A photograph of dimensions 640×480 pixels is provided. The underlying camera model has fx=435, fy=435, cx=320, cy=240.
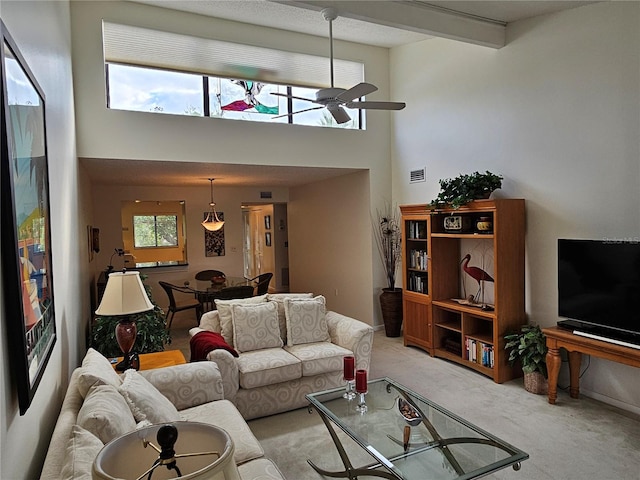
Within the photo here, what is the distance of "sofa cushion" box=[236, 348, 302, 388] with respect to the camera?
350cm

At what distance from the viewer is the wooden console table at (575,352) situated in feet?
10.5

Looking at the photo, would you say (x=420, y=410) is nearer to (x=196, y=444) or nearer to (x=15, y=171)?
(x=196, y=444)

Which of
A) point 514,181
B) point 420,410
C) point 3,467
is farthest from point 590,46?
point 3,467

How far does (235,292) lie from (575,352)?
14.3 feet

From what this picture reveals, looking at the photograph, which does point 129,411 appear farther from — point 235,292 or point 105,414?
point 235,292

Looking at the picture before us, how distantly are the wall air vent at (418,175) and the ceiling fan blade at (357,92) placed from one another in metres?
2.32

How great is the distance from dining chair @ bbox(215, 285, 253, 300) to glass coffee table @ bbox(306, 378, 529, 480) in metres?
3.64

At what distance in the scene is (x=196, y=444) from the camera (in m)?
1.04

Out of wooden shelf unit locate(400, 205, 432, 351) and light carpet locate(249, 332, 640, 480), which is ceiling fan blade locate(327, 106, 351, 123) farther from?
light carpet locate(249, 332, 640, 480)

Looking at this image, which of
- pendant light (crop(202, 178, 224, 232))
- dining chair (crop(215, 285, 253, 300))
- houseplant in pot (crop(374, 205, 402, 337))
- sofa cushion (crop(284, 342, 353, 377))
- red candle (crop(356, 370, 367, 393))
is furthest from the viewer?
pendant light (crop(202, 178, 224, 232))

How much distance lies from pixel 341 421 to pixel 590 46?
A: 3.76 meters

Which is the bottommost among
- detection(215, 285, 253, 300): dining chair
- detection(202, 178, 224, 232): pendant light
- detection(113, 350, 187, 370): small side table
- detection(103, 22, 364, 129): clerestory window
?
detection(113, 350, 187, 370): small side table

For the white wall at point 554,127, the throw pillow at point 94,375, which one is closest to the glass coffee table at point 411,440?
the throw pillow at point 94,375

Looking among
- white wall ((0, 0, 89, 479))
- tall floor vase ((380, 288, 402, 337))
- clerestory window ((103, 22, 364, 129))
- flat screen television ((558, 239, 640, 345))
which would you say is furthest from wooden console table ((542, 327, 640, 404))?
white wall ((0, 0, 89, 479))
